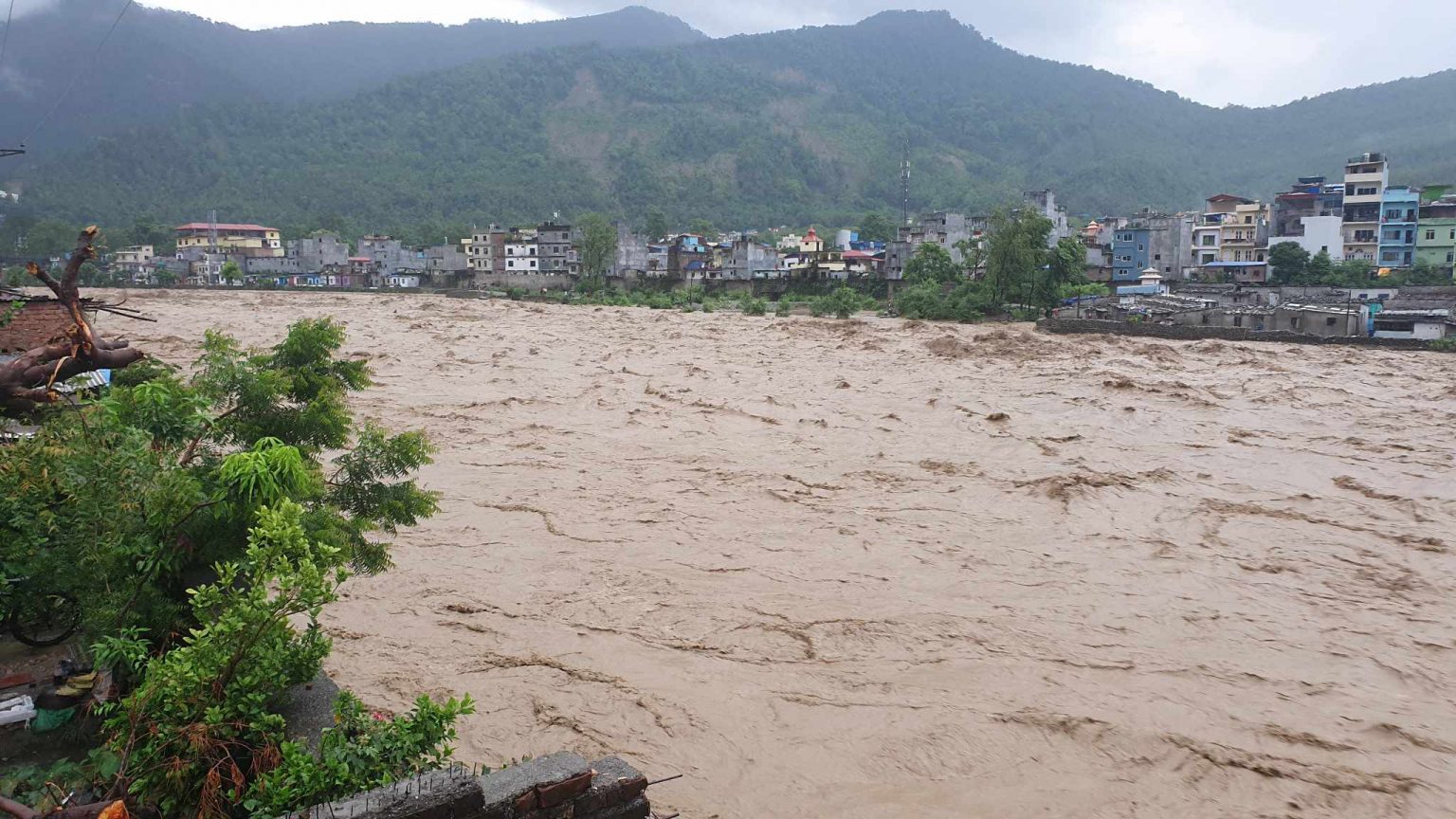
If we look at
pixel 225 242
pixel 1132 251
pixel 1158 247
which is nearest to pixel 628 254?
pixel 1132 251

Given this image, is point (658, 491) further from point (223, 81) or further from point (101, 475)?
point (223, 81)

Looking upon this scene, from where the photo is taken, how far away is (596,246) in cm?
5728

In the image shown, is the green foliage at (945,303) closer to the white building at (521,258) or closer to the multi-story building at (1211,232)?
the multi-story building at (1211,232)

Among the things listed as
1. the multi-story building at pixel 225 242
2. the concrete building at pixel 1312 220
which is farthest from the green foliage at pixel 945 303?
the multi-story building at pixel 225 242

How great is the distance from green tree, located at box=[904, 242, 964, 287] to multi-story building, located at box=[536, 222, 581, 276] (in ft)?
78.8

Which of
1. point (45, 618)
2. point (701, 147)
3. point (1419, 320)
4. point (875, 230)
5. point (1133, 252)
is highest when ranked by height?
point (701, 147)

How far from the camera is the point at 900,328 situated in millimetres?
36688

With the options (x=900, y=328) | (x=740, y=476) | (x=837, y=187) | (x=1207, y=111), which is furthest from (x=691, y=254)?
(x=1207, y=111)

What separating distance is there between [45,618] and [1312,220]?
50437mm

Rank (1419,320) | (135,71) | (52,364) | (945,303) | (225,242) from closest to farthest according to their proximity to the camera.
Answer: (52,364) < (1419,320) < (945,303) < (225,242) < (135,71)

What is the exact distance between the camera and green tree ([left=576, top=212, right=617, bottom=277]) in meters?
57.3

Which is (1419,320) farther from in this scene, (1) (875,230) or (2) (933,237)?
(1) (875,230)

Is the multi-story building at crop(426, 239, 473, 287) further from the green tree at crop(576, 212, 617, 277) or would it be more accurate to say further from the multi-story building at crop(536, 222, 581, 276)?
the green tree at crop(576, 212, 617, 277)

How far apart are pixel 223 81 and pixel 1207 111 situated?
165829 mm
